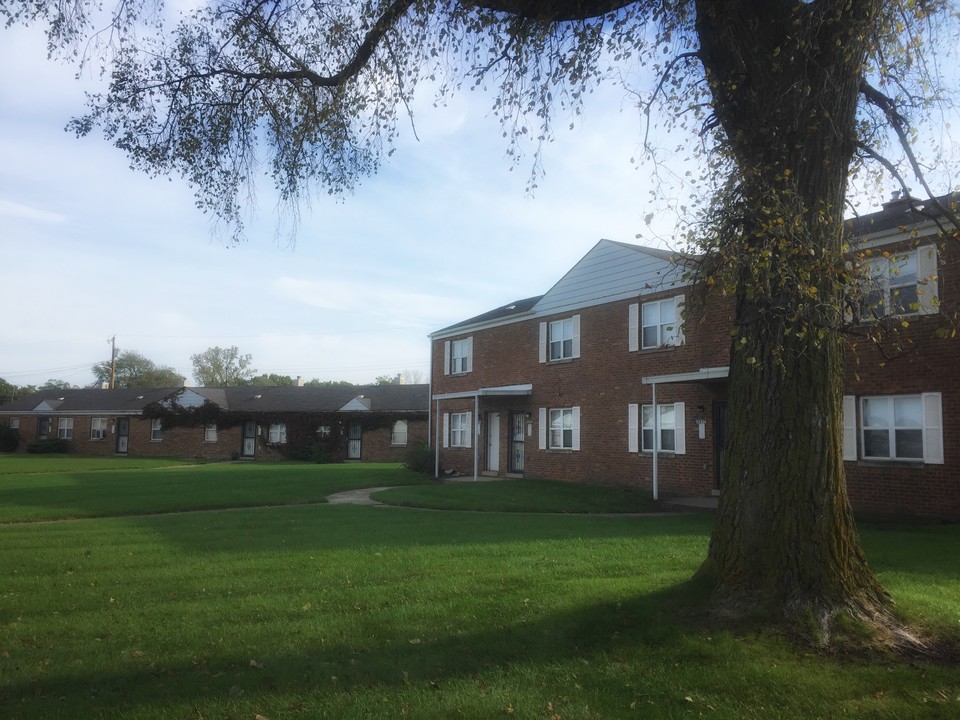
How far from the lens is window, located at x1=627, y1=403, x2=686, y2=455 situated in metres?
18.9

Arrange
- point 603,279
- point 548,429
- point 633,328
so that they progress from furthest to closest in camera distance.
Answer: point 548,429 < point 603,279 < point 633,328

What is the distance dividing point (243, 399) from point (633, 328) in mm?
33376

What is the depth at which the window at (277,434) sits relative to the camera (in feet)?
144

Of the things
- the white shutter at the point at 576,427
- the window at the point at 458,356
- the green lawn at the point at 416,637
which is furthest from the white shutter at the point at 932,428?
the window at the point at 458,356

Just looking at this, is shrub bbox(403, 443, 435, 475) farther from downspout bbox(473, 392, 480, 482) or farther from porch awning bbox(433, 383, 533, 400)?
porch awning bbox(433, 383, 533, 400)

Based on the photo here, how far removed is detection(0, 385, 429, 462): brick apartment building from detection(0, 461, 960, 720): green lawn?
30.3 metres

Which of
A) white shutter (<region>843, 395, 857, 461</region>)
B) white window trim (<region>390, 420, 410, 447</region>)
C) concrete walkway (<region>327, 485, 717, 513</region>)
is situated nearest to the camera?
white shutter (<region>843, 395, 857, 461</region>)

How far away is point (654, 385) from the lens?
17500 millimetres

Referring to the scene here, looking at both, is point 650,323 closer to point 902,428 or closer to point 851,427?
point 851,427

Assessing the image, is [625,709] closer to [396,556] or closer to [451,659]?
[451,659]

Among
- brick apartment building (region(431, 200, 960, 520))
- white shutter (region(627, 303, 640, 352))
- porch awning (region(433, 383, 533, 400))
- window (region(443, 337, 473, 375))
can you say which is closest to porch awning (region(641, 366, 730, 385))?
brick apartment building (region(431, 200, 960, 520))

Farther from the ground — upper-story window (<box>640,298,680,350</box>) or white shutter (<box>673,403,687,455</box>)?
upper-story window (<box>640,298,680,350</box>)

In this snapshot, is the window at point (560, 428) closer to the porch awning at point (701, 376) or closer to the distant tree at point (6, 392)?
the porch awning at point (701, 376)

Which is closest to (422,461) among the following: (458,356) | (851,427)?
(458,356)
